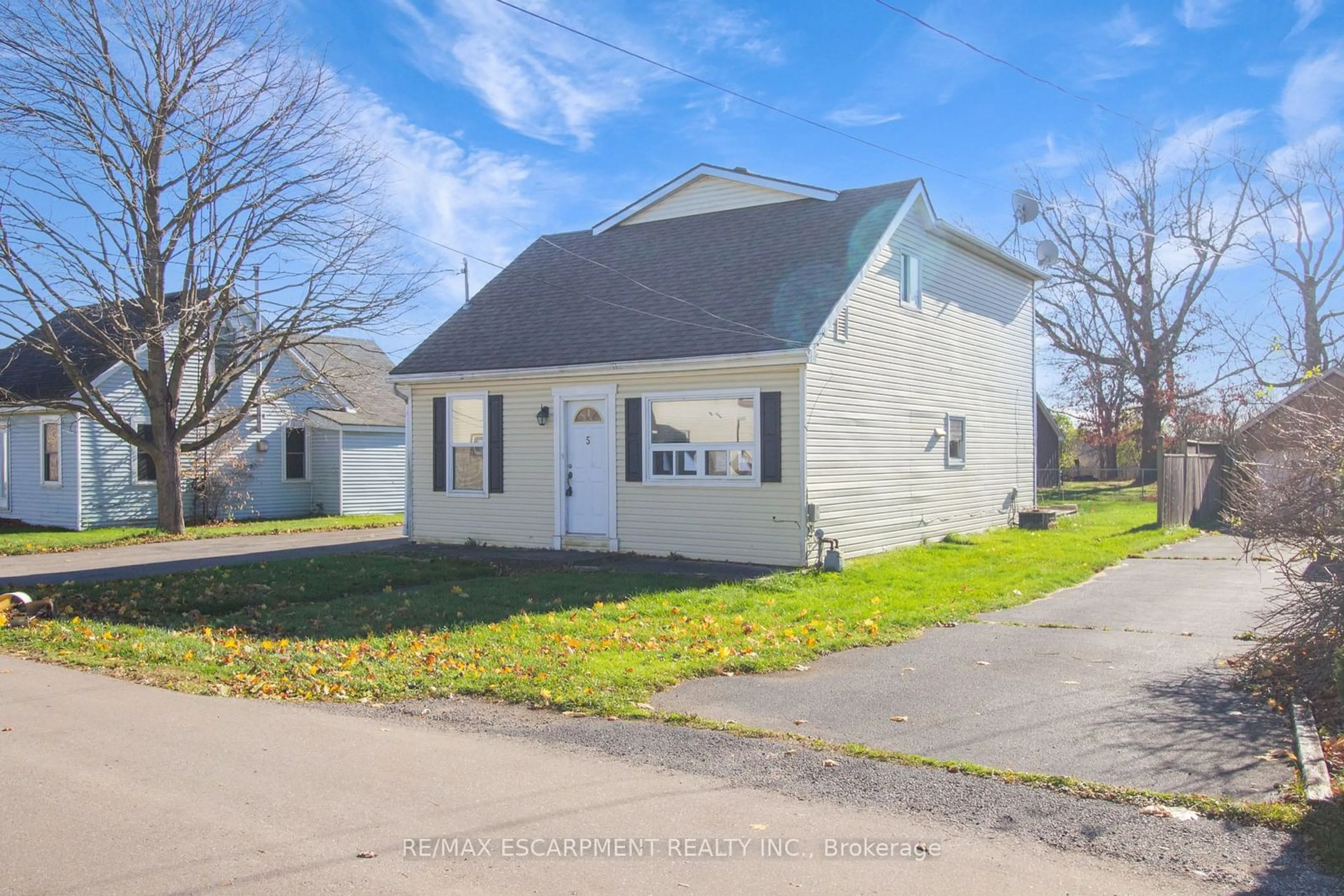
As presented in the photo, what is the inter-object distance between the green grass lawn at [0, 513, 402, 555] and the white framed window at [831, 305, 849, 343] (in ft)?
46.2

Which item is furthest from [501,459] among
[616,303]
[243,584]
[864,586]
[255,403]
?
[255,403]

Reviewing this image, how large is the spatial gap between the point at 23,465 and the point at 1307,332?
1670 inches

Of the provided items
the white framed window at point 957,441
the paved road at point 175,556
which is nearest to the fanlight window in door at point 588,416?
the paved road at point 175,556

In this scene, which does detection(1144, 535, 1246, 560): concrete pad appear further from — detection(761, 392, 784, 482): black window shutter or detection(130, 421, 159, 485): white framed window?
detection(130, 421, 159, 485): white framed window

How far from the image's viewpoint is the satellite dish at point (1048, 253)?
22594mm

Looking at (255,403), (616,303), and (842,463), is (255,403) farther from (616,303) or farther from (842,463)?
(842,463)

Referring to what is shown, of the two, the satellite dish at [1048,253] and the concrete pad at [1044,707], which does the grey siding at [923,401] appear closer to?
the satellite dish at [1048,253]

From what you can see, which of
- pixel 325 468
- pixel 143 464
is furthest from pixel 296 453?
pixel 143 464

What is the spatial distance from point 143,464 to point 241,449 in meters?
2.41

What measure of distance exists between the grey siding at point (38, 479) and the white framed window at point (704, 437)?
624 inches

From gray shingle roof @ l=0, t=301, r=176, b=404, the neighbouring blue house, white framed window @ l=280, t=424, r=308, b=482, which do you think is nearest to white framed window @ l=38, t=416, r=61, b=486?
the neighbouring blue house

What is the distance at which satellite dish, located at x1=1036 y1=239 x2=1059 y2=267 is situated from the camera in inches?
890

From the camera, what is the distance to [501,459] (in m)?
17.1

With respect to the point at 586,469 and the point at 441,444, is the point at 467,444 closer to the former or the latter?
the point at 441,444
